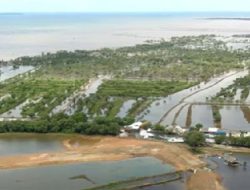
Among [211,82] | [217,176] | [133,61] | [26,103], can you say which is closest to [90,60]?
[133,61]

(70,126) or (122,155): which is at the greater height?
(70,126)

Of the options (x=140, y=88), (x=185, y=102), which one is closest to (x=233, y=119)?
(x=185, y=102)

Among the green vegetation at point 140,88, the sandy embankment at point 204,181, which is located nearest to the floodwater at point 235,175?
the sandy embankment at point 204,181

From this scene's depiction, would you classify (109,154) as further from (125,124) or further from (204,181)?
(204,181)

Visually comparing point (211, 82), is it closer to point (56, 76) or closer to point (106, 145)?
point (56, 76)

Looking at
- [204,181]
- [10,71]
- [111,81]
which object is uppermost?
[111,81]

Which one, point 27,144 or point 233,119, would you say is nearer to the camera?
point 27,144

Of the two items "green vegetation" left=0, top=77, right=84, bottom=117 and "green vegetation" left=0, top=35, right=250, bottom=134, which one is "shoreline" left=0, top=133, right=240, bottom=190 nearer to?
"green vegetation" left=0, top=35, right=250, bottom=134
